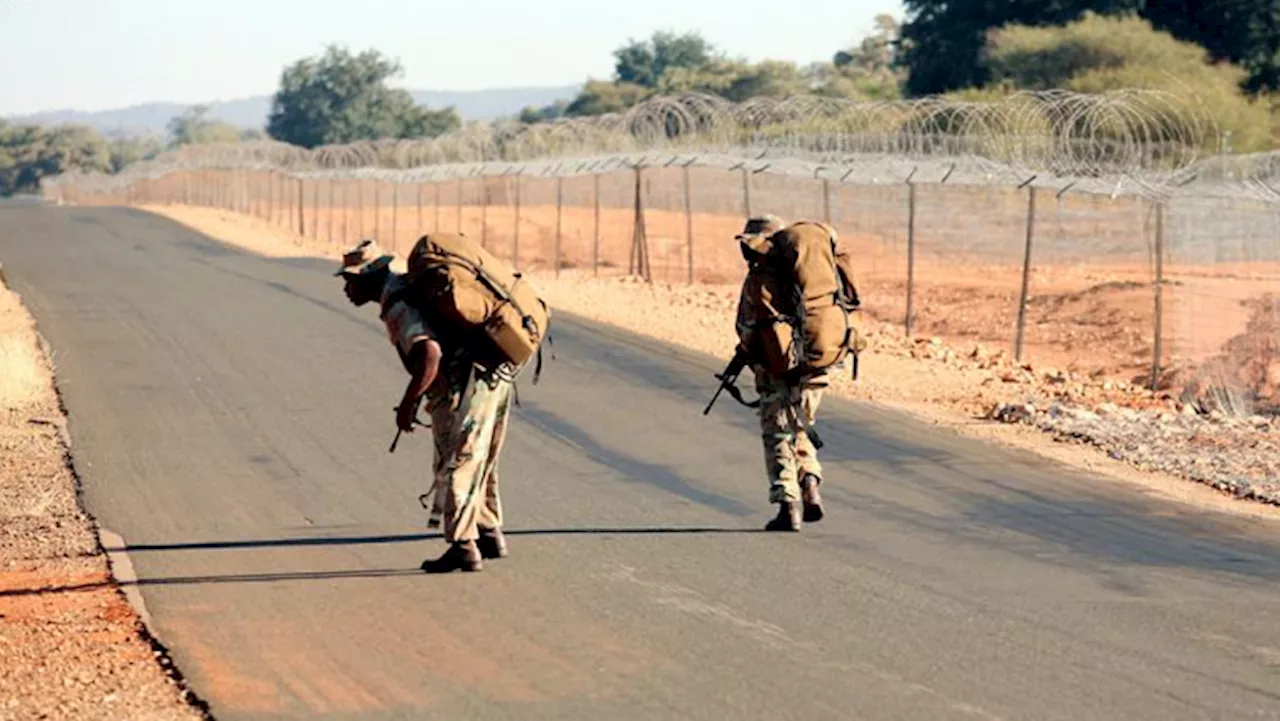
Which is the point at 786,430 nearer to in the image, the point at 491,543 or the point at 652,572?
the point at 652,572

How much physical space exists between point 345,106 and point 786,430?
117656mm

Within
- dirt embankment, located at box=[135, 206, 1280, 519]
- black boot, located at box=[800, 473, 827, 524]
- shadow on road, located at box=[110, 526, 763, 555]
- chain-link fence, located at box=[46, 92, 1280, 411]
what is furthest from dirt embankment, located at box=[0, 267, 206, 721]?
chain-link fence, located at box=[46, 92, 1280, 411]

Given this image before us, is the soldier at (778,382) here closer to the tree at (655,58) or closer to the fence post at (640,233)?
the fence post at (640,233)

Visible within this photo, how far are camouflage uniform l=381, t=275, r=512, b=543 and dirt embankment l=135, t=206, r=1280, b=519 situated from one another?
204 inches

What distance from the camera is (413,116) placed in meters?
127

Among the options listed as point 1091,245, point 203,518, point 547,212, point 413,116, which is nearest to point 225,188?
point 547,212

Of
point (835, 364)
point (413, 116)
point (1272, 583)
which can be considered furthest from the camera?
point (413, 116)

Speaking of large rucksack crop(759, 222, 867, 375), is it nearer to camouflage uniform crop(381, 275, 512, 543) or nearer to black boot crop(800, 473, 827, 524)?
black boot crop(800, 473, 827, 524)

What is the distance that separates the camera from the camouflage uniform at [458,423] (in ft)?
30.5

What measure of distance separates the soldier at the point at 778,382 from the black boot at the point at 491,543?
1.58m

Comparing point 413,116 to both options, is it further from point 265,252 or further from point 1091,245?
point 1091,245

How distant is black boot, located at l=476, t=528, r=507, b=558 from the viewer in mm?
9719

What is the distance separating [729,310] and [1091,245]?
32.9 feet

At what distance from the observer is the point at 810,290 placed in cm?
1052
